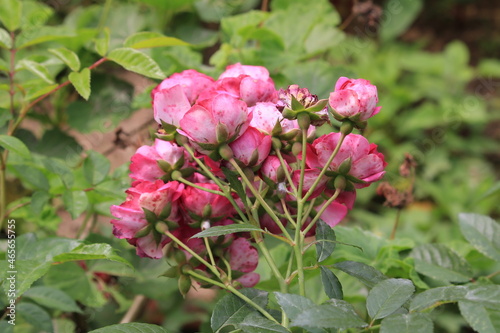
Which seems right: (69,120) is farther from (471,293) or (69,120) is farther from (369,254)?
(471,293)

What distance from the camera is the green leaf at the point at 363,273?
545 millimetres

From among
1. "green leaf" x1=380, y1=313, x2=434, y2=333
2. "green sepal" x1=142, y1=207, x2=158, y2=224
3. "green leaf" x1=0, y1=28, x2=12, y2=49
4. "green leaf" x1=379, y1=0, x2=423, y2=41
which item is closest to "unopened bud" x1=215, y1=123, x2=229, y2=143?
"green sepal" x1=142, y1=207, x2=158, y2=224

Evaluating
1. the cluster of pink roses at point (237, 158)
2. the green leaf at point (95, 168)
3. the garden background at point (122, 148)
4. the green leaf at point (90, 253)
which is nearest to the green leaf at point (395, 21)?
the garden background at point (122, 148)

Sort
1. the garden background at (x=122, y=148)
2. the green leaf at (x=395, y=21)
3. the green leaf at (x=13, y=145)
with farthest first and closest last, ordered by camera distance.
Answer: the green leaf at (x=395, y=21), the garden background at (x=122, y=148), the green leaf at (x=13, y=145)

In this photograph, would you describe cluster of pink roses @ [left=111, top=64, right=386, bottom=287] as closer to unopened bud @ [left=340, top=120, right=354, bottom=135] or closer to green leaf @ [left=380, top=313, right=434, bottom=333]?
unopened bud @ [left=340, top=120, right=354, bottom=135]

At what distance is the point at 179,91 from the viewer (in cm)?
57

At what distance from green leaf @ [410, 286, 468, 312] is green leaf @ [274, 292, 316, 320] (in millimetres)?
92

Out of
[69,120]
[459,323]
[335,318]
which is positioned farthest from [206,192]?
[459,323]

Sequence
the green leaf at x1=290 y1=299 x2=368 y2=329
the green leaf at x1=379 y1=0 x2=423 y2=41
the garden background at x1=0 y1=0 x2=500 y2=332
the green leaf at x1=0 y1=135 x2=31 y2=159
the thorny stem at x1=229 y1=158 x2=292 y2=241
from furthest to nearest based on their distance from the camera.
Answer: the green leaf at x1=379 y1=0 x2=423 y2=41 → the garden background at x1=0 y1=0 x2=500 y2=332 → the green leaf at x1=0 y1=135 x2=31 y2=159 → the thorny stem at x1=229 y1=158 x2=292 y2=241 → the green leaf at x1=290 y1=299 x2=368 y2=329

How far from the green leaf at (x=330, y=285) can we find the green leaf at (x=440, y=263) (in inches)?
9.3

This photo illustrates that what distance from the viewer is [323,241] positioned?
1.88ft

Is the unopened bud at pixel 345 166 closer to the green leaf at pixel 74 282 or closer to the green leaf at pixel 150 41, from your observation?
the green leaf at pixel 150 41

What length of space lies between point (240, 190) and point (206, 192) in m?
0.05

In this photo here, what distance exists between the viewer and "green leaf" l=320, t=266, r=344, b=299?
0.54 meters
